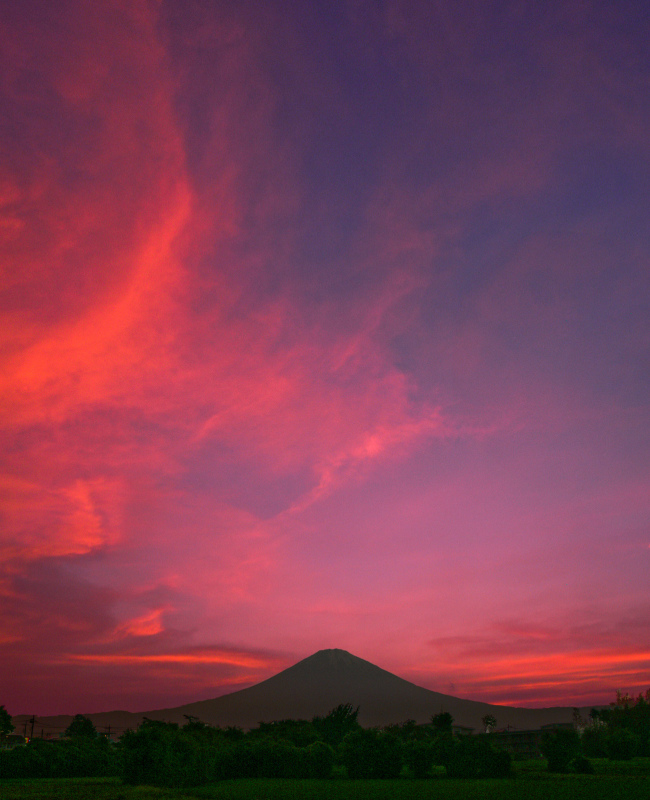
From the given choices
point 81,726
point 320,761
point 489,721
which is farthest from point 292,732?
point 489,721

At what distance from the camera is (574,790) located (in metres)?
33.2

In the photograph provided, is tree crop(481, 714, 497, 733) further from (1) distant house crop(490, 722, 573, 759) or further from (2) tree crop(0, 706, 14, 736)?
(2) tree crop(0, 706, 14, 736)

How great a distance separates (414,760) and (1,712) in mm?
91984

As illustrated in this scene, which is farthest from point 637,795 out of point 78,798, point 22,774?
point 22,774

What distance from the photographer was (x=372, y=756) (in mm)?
48906

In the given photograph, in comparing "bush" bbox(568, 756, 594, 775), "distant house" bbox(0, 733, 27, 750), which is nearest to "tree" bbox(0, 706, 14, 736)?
"distant house" bbox(0, 733, 27, 750)

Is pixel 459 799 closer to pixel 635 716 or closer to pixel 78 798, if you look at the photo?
pixel 78 798

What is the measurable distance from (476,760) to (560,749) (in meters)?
10.1

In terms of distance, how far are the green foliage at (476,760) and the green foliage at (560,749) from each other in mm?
6720

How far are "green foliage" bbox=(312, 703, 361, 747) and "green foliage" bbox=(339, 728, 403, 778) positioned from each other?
135 feet

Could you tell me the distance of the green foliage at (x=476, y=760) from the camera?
47.4 meters

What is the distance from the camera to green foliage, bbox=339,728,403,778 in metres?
48.6

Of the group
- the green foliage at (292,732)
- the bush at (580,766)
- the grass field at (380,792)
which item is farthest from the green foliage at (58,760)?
the bush at (580,766)

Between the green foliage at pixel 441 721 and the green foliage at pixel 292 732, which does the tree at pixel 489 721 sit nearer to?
the green foliage at pixel 441 721
